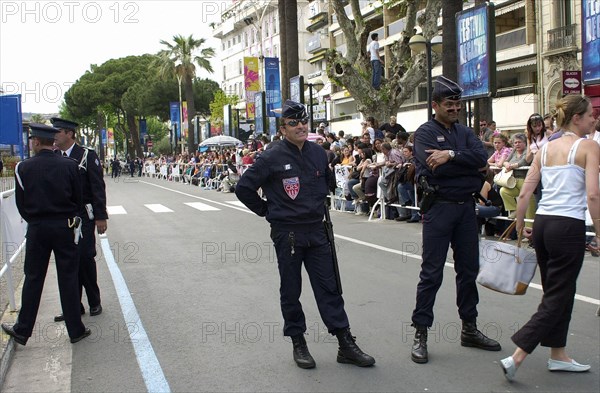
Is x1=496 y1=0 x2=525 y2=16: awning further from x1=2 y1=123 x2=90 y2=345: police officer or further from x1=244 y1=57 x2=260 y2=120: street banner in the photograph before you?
x1=2 y1=123 x2=90 y2=345: police officer

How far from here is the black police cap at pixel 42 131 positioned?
601cm

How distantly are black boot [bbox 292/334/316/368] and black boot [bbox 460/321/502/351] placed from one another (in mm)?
1272

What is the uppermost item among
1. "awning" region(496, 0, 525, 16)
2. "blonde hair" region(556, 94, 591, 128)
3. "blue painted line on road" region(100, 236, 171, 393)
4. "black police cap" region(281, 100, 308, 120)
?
"awning" region(496, 0, 525, 16)

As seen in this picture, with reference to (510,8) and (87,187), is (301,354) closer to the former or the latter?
(87,187)

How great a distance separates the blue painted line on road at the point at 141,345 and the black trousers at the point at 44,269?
1.92ft

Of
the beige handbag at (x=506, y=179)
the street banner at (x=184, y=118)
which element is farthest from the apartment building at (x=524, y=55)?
the street banner at (x=184, y=118)

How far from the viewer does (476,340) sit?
18.1ft

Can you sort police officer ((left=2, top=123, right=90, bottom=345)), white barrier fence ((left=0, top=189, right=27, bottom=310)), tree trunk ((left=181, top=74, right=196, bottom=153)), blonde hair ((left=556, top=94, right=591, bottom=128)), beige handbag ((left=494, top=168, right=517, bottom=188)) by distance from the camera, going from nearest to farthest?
1. blonde hair ((left=556, top=94, right=591, bottom=128))
2. police officer ((left=2, top=123, right=90, bottom=345))
3. white barrier fence ((left=0, top=189, right=27, bottom=310))
4. beige handbag ((left=494, top=168, right=517, bottom=188))
5. tree trunk ((left=181, top=74, right=196, bottom=153))

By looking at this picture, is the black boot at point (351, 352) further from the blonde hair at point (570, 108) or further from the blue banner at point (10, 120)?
the blue banner at point (10, 120)

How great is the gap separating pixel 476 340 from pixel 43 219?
3.75 metres

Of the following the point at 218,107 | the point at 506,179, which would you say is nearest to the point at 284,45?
the point at 506,179

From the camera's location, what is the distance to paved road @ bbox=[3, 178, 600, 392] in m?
4.91

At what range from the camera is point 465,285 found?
545 cm

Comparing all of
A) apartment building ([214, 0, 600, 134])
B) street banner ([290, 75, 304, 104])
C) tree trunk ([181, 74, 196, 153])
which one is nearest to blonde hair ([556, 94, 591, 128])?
apartment building ([214, 0, 600, 134])
